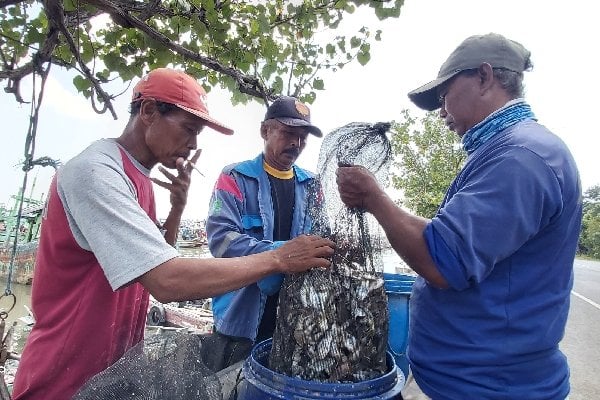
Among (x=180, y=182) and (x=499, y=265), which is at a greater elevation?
(x=180, y=182)

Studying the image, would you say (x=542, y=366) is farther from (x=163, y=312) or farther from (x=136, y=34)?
(x=163, y=312)

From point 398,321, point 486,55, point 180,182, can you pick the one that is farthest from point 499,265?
point 180,182

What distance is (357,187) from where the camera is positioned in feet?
5.97

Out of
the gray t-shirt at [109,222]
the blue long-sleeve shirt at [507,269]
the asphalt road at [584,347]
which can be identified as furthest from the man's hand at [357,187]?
the asphalt road at [584,347]

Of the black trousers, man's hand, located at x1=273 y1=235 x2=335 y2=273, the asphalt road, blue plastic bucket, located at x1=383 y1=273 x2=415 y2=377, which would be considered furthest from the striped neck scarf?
the asphalt road

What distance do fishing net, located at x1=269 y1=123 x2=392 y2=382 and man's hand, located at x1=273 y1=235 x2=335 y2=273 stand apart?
0.43ft

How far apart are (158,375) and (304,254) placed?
2.49ft

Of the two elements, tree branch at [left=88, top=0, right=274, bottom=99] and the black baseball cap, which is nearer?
tree branch at [left=88, top=0, right=274, bottom=99]

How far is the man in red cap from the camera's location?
4.46 ft

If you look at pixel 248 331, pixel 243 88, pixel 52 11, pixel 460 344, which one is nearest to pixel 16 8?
pixel 52 11

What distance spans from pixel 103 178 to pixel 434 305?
54.8 inches

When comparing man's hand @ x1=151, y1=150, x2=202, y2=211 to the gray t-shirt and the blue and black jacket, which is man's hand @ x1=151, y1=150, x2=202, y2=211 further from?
the gray t-shirt

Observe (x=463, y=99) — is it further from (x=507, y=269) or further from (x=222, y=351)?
(x=222, y=351)

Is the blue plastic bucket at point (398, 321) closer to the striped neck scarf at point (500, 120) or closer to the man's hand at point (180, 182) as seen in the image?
the striped neck scarf at point (500, 120)
